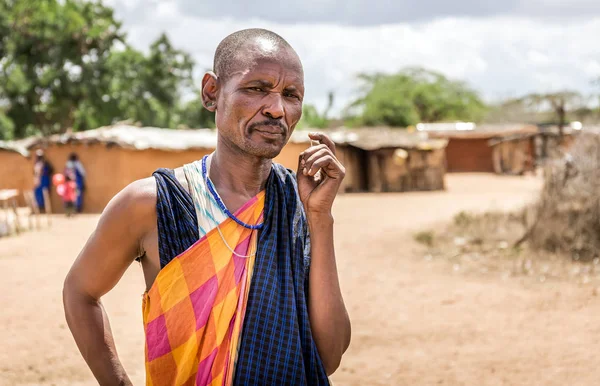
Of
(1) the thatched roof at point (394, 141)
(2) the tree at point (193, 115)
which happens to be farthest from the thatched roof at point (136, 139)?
(2) the tree at point (193, 115)

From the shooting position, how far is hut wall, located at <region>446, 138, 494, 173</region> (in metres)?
32.4

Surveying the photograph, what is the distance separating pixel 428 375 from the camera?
16.4 feet

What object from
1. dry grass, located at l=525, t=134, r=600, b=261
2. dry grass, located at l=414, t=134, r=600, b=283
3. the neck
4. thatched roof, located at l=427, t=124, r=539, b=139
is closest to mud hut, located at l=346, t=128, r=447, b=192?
thatched roof, located at l=427, t=124, r=539, b=139

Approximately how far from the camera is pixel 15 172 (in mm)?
19328

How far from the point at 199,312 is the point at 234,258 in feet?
0.53

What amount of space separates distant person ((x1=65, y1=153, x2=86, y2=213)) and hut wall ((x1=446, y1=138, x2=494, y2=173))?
1992cm

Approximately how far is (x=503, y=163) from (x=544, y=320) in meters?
25.9

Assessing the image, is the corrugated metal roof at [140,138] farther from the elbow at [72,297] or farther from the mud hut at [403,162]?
the elbow at [72,297]

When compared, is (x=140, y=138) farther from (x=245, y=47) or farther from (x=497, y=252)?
(x=245, y=47)

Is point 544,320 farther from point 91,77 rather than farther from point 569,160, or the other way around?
point 91,77

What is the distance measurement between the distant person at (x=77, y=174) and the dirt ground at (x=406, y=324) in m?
5.39

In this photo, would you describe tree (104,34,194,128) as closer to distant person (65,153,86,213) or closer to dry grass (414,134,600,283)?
distant person (65,153,86,213)

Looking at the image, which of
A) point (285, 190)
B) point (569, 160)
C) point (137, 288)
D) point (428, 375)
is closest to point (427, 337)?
point (428, 375)

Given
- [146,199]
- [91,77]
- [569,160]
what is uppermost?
[91,77]
